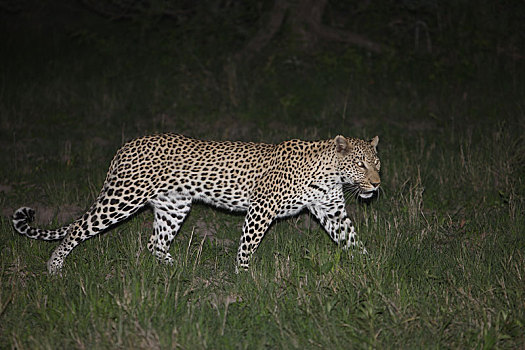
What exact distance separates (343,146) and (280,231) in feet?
5.06

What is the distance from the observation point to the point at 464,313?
17.4 feet

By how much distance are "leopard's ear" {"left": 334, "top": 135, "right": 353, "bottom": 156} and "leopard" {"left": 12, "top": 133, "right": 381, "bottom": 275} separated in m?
0.01

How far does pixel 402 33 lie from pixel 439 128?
3686 millimetres

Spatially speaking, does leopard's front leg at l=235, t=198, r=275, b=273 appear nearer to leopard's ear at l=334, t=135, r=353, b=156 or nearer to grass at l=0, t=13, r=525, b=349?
grass at l=0, t=13, r=525, b=349

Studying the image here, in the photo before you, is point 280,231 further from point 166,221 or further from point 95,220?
point 95,220

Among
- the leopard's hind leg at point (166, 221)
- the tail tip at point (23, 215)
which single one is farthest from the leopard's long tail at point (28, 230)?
the leopard's hind leg at point (166, 221)

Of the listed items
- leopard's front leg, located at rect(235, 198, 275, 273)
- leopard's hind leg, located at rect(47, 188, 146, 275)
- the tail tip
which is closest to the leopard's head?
leopard's front leg, located at rect(235, 198, 275, 273)

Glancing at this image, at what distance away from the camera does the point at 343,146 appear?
6.54 metres

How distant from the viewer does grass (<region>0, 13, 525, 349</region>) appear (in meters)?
5.14

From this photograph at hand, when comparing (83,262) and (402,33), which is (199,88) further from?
(83,262)

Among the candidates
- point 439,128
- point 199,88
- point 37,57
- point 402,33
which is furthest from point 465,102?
point 37,57

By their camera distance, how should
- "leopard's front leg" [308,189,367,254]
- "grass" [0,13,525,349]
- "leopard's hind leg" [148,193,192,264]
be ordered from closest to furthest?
"grass" [0,13,525,349], "leopard's front leg" [308,189,367,254], "leopard's hind leg" [148,193,192,264]

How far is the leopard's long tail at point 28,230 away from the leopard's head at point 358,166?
9.84 ft

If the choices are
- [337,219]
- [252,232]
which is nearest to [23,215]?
[252,232]
